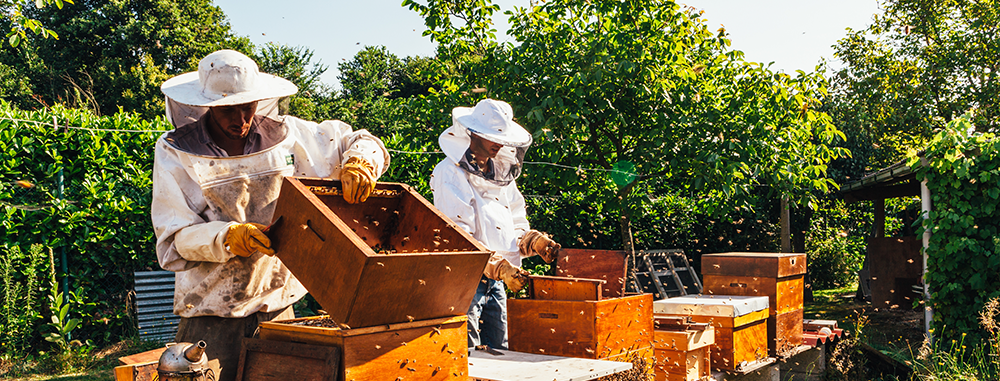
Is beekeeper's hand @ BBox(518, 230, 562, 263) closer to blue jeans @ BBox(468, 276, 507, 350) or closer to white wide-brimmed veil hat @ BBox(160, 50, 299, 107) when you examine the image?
blue jeans @ BBox(468, 276, 507, 350)

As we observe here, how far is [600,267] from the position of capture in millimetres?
3672

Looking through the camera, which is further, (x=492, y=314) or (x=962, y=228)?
(x=962, y=228)

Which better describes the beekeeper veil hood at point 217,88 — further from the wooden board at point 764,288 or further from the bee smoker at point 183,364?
the wooden board at point 764,288

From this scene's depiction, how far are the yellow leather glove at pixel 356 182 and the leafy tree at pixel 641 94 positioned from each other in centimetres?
324

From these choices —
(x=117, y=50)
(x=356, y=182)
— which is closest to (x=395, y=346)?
(x=356, y=182)

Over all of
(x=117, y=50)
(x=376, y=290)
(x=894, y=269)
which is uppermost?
(x=117, y=50)

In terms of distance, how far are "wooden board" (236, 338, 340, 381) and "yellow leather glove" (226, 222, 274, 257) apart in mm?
290

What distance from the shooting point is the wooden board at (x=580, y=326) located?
3.12 metres

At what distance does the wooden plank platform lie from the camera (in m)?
2.43

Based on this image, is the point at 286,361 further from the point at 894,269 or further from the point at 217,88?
the point at 894,269

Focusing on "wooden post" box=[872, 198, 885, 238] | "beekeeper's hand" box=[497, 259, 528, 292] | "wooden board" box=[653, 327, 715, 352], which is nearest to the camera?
"beekeeper's hand" box=[497, 259, 528, 292]

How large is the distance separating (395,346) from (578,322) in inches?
55.0

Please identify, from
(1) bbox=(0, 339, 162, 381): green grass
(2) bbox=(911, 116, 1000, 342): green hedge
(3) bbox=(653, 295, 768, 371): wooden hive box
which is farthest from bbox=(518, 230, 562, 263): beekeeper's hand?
(1) bbox=(0, 339, 162, 381): green grass

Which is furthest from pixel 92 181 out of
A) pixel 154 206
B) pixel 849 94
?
pixel 849 94
